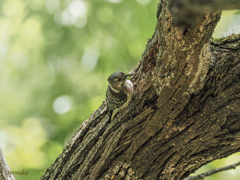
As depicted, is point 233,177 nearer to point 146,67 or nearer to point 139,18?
point 146,67

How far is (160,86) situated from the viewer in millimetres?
2066

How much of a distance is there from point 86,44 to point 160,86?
13.3 feet

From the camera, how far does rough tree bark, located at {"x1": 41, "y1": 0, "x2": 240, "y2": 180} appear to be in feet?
6.06

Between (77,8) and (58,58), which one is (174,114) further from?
(77,8)

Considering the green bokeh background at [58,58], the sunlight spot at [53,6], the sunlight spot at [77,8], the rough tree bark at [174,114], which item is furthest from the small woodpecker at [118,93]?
the sunlight spot at [53,6]

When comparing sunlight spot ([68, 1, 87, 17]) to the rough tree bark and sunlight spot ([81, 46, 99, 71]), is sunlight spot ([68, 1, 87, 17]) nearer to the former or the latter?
sunlight spot ([81, 46, 99, 71])

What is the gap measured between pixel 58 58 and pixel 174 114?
14.6 ft

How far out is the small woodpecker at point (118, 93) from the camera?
8.26ft

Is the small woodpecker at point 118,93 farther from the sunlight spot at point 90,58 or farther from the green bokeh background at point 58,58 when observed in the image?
the sunlight spot at point 90,58

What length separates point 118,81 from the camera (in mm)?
2844

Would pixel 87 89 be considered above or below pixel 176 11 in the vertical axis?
above

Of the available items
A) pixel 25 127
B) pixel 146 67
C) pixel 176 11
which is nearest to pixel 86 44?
pixel 25 127

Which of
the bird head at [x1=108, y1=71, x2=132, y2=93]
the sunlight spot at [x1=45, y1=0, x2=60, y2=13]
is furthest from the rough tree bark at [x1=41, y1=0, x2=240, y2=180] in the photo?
the sunlight spot at [x1=45, y1=0, x2=60, y2=13]

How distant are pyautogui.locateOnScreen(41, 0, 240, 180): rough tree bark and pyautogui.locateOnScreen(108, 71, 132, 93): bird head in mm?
357
